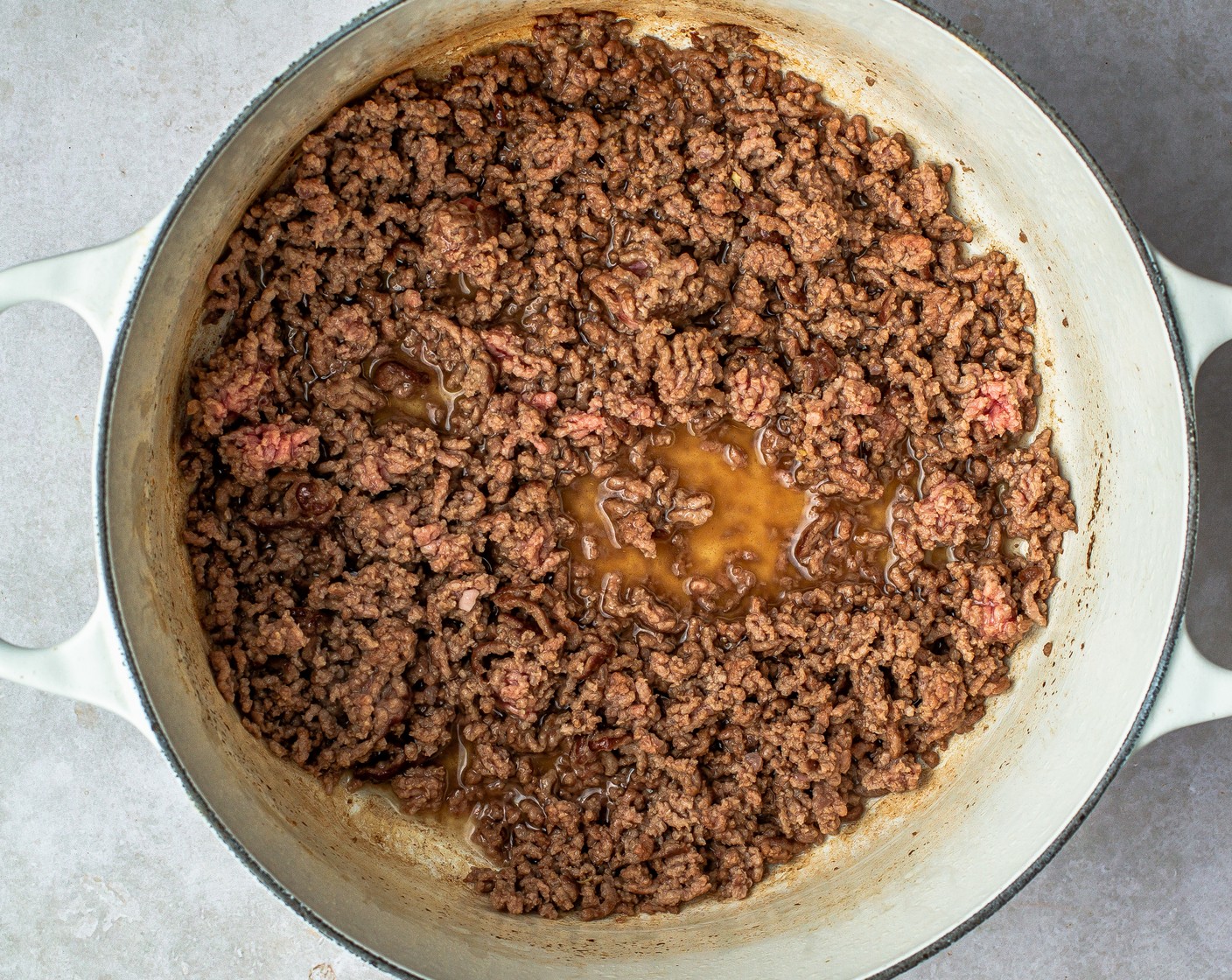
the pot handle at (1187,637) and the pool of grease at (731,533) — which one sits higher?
the pot handle at (1187,637)

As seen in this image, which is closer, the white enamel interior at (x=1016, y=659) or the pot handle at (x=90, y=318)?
the pot handle at (x=90, y=318)

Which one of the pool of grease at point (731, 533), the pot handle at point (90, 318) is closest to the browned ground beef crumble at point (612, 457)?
the pool of grease at point (731, 533)

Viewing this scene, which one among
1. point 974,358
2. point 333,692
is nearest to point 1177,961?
point 974,358

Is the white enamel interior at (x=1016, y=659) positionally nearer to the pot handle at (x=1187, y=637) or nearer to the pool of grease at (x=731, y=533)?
the pot handle at (x=1187, y=637)

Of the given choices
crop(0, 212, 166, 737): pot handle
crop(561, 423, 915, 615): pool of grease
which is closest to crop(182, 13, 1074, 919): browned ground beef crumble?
crop(561, 423, 915, 615): pool of grease

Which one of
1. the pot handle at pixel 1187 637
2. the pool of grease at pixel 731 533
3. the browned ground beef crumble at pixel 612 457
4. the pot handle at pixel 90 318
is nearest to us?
the pot handle at pixel 90 318

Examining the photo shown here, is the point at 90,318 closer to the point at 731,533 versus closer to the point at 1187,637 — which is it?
the point at 731,533

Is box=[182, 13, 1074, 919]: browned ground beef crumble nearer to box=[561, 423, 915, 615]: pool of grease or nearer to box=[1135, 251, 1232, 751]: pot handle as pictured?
box=[561, 423, 915, 615]: pool of grease

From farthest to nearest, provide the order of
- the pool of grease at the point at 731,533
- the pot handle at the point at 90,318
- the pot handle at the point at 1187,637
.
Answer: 1. the pool of grease at the point at 731,533
2. the pot handle at the point at 1187,637
3. the pot handle at the point at 90,318
